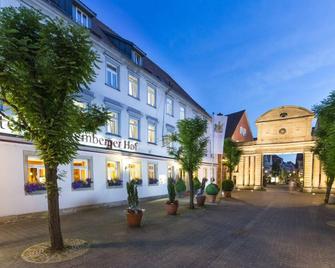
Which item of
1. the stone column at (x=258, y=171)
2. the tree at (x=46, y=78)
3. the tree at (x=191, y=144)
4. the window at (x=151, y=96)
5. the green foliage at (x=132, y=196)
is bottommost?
the stone column at (x=258, y=171)

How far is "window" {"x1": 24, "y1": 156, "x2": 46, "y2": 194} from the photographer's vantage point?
33.5 ft

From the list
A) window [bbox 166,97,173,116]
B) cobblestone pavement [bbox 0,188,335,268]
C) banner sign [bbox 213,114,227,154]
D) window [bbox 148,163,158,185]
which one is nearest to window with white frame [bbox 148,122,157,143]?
window [bbox 148,163,158,185]

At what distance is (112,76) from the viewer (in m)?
15.2

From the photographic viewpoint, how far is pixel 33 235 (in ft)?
25.1

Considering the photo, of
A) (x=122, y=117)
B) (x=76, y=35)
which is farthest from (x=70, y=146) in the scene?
(x=122, y=117)

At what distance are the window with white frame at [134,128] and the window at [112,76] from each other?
2726 millimetres

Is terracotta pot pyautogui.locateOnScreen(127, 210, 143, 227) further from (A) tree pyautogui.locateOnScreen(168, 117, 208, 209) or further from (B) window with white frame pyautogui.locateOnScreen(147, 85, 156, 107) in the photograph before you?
(B) window with white frame pyautogui.locateOnScreen(147, 85, 156, 107)

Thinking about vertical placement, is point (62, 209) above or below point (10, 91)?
below

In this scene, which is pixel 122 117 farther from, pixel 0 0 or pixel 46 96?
pixel 46 96

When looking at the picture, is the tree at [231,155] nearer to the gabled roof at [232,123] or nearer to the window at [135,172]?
the window at [135,172]

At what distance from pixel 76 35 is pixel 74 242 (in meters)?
5.65

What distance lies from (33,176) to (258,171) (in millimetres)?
26615

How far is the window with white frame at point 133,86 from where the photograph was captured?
1678 centimetres

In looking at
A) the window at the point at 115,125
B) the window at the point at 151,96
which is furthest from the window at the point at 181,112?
the window at the point at 115,125
